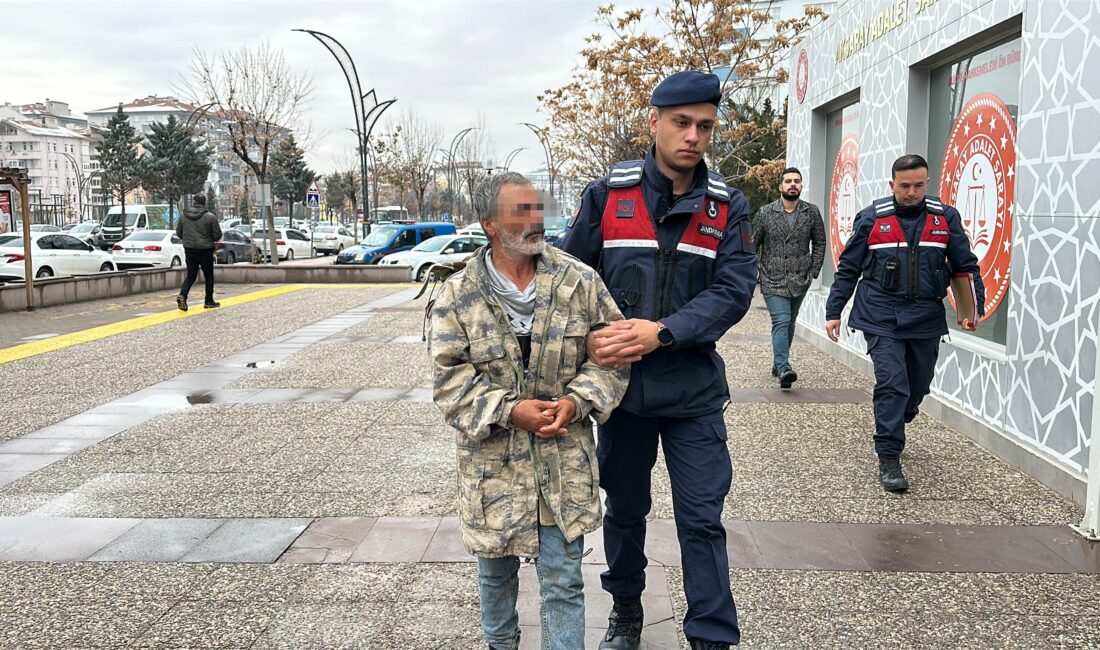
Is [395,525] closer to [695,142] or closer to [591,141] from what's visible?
[695,142]

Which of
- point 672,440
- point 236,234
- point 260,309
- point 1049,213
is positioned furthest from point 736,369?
point 236,234

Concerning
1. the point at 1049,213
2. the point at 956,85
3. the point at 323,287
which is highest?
the point at 956,85

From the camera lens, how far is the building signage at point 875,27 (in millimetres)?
8091

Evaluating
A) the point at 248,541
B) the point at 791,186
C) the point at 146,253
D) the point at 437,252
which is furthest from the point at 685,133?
the point at 146,253

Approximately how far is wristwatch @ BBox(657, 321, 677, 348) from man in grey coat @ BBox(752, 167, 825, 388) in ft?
17.7

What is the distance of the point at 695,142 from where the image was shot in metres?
3.03

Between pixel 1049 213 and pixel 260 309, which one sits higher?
pixel 1049 213

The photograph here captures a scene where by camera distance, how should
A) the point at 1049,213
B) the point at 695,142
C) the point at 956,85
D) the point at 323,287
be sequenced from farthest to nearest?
1. the point at 323,287
2. the point at 956,85
3. the point at 1049,213
4. the point at 695,142

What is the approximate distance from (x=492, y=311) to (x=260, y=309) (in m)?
14.4

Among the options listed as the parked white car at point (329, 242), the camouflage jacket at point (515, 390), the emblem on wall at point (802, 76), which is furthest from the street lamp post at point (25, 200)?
the parked white car at point (329, 242)

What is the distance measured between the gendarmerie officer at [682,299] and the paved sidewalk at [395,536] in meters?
0.56

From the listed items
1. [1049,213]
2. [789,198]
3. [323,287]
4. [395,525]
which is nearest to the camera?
[395,525]

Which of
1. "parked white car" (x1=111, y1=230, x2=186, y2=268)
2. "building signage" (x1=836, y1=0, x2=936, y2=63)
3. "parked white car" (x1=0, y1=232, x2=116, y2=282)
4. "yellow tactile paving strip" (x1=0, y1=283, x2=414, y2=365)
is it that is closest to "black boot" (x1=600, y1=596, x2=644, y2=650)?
"building signage" (x1=836, y1=0, x2=936, y2=63)

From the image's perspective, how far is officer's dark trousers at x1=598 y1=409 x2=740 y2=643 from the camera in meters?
3.00
